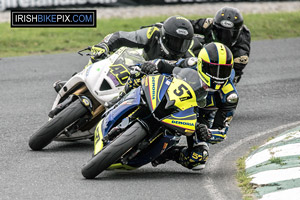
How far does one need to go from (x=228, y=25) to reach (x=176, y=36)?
6.00 feet

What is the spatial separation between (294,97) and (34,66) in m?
5.23

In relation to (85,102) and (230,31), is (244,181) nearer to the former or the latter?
(85,102)

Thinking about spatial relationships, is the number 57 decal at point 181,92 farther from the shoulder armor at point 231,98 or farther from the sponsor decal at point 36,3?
the sponsor decal at point 36,3

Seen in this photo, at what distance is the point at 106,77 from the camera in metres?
8.05

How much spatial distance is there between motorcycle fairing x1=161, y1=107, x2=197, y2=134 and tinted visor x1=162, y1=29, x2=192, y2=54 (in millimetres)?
1523

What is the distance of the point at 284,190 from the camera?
20.8 feet

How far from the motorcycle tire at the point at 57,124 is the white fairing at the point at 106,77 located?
0.82 feet

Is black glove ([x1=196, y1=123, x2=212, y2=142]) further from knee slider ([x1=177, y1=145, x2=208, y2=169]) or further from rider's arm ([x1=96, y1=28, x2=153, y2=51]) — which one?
rider's arm ([x1=96, y1=28, x2=153, y2=51])

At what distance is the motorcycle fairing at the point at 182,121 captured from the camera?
6664mm

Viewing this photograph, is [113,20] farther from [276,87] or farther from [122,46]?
[122,46]

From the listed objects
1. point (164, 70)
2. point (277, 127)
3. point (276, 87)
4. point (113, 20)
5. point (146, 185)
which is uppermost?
point (164, 70)

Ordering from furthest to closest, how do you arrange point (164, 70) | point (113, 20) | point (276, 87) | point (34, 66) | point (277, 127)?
1. point (113, 20)
2. point (34, 66)
3. point (276, 87)
4. point (277, 127)
5. point (164, 70)

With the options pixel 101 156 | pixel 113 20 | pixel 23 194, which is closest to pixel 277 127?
pixel 101 156

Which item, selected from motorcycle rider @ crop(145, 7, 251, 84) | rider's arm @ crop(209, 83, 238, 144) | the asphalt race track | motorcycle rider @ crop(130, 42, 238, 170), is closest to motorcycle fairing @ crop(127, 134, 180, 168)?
the asphalt race track
